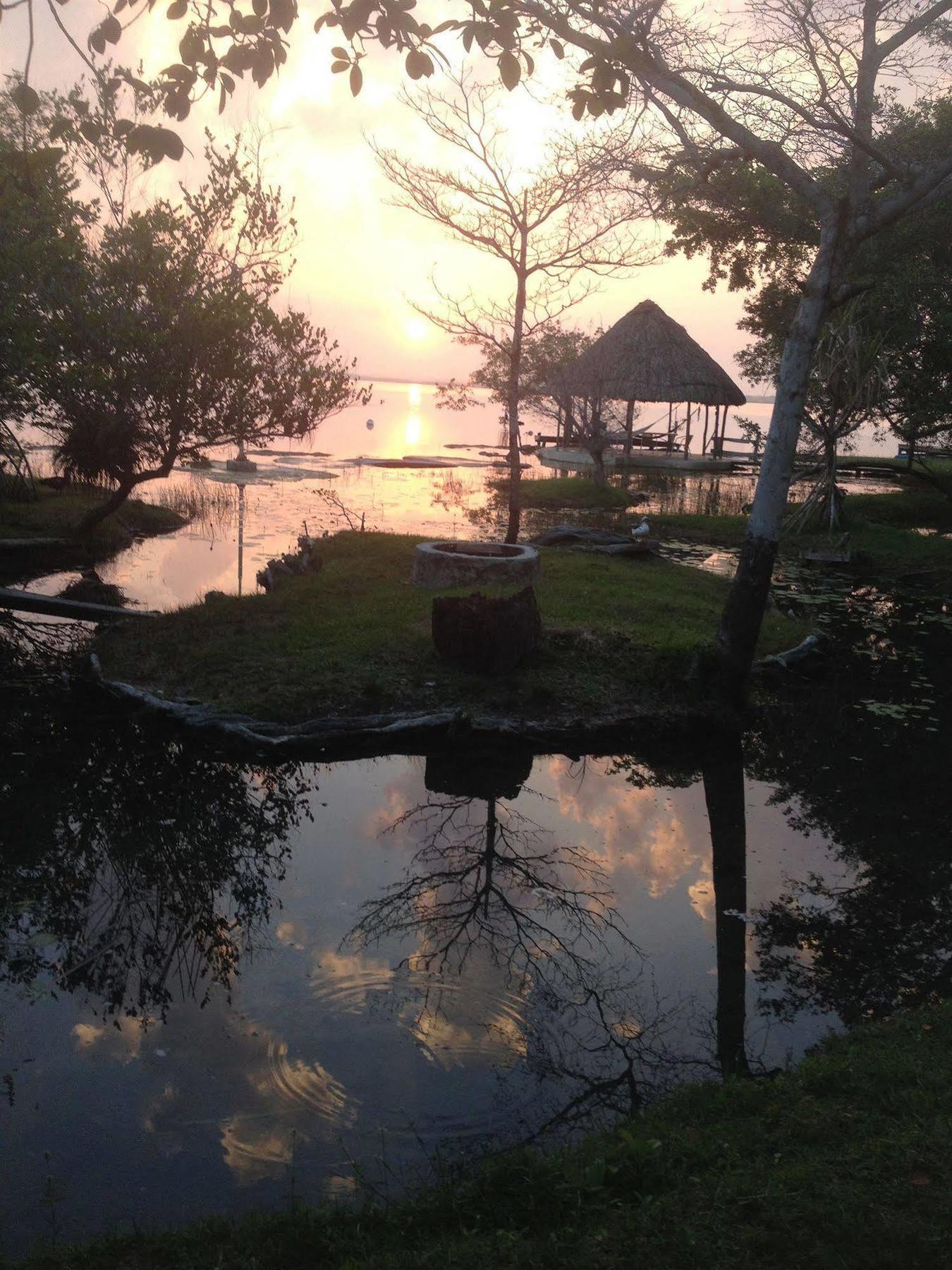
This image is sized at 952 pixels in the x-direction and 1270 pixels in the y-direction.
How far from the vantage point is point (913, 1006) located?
5.79m

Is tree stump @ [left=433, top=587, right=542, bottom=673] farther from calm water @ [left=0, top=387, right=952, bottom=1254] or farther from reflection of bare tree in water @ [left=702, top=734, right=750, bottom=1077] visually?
reflection of bare tree in water @ [left=702, top=734, right=750, bottom=1077]

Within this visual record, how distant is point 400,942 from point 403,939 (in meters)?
0.04

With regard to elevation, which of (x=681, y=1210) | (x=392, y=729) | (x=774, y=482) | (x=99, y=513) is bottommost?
(x=681, y=1210)

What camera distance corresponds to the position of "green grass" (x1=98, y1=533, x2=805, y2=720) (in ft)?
34.0

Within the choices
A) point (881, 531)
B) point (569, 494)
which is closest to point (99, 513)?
point (569, 494)

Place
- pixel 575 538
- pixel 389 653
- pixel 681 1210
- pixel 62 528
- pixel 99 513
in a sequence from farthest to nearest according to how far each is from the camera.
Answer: pixel 575 538
pixel 62 528
pixel 99 513
pixel 389 653
pixel 681 1210

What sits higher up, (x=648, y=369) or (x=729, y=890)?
(x=648, y=369)

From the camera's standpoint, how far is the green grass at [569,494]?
1137 inches

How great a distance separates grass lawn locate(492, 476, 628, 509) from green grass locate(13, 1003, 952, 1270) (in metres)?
24.3

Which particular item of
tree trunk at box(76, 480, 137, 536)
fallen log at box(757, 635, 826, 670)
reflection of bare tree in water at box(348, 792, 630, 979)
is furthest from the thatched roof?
reflection of bare tree in water at box(348, 792, 630, 979)

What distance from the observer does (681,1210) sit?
3529mm

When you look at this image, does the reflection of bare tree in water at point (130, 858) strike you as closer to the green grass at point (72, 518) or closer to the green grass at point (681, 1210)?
the green grass at point (681, 1210)

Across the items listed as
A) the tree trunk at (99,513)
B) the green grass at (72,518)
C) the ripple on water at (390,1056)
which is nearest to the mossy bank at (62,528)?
the green grass at (72,518)

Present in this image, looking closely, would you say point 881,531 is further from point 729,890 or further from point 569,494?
point 729,890
